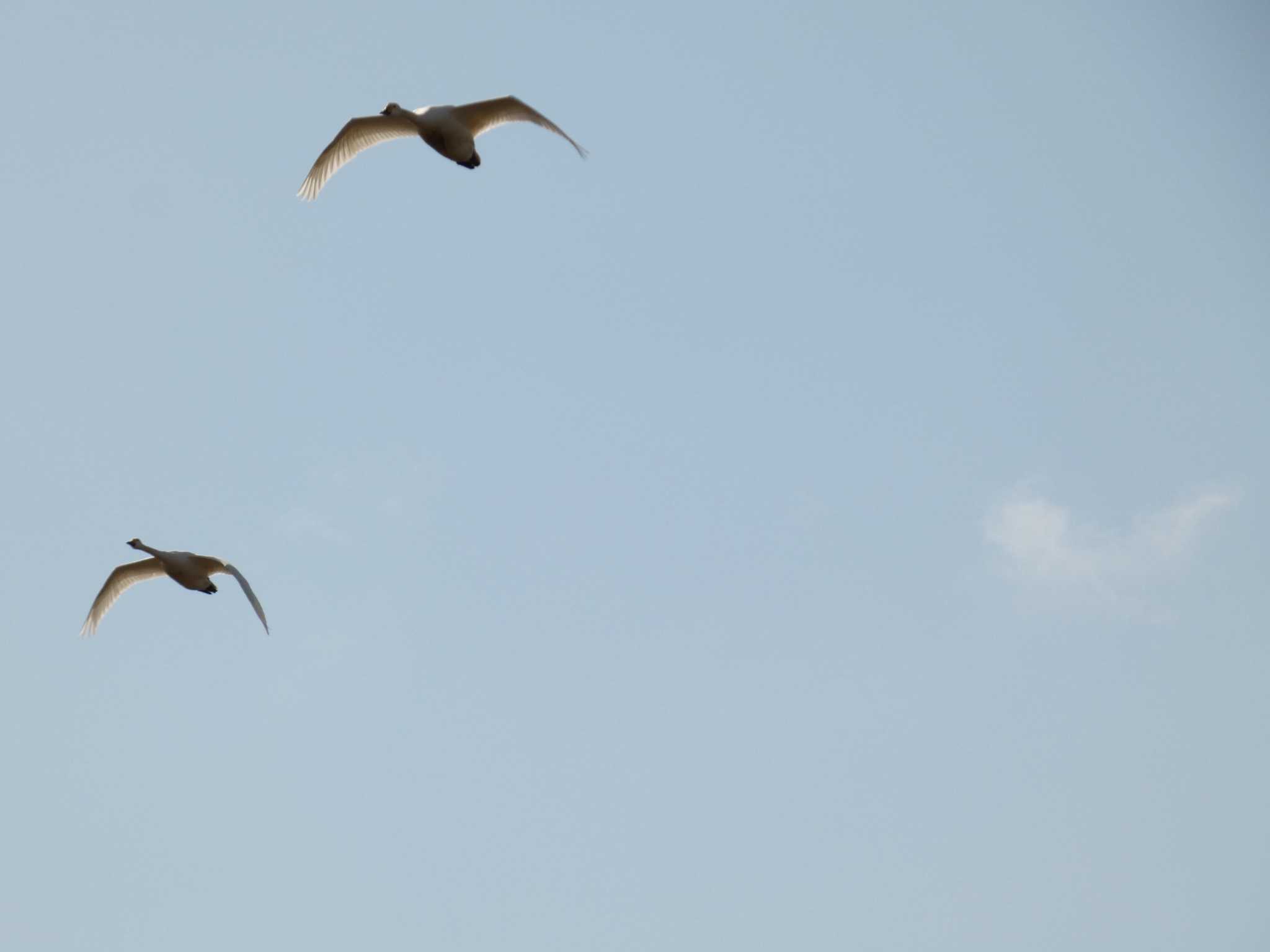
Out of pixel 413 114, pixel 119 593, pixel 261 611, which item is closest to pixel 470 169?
pixel 413 114

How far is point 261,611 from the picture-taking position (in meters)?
Answer: 33.4

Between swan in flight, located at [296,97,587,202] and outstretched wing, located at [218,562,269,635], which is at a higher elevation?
swan in flight, located at [296,97,587,202]

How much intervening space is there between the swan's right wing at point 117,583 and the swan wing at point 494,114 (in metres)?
16.2

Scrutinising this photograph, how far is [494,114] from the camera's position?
36.8 metres

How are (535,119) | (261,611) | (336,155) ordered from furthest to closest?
(336,155) → (535,119) → (261,611)

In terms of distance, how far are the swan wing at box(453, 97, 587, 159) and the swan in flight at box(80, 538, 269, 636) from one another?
12884 millimetres

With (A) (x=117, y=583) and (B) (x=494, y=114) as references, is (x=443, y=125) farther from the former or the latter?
(A) (x=117, y=583)

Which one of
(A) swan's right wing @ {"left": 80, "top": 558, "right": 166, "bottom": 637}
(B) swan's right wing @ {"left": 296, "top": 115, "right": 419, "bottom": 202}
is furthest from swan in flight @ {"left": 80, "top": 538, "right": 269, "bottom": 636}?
(B) swan's right wing @ {"left": 296, "top": 115, "right": 419, "bottom": 202}

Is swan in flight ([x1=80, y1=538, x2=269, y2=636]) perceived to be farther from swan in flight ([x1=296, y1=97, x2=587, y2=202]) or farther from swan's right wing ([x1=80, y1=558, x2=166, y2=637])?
swan in flight ([x1=296, y1=97, x2=587, y2=202])

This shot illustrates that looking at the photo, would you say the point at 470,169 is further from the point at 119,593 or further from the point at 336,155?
the point at 119,593

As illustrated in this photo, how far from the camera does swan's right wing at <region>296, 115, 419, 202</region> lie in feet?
126

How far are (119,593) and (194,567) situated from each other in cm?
618

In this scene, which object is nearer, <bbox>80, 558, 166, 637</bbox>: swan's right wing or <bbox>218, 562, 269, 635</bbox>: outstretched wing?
<bbox>218, 562, 269, 635</bbox>: outstretched wing

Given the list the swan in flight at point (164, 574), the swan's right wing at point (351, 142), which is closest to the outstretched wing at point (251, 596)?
the swan in flight at point (164, 574)
